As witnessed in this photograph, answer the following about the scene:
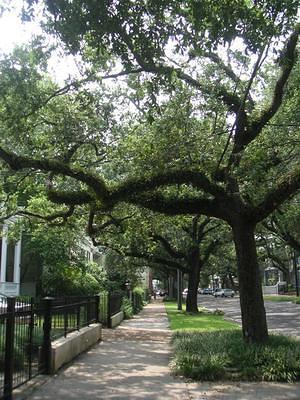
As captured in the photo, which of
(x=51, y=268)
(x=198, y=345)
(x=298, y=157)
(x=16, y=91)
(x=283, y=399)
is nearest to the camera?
(x=283, y=399)

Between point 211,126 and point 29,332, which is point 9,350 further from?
point 211,126

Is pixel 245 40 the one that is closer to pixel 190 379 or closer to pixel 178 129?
pixel 190 379

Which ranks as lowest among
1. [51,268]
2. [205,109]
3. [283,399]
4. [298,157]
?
[283,399]

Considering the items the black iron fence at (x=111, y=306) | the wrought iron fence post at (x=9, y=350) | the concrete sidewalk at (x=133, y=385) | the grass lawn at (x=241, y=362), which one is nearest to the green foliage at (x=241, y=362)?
the grass lawn at (x=241, y=362)

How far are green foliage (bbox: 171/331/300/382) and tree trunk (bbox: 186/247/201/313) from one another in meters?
21.5

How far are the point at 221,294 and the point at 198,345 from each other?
74.7 metres

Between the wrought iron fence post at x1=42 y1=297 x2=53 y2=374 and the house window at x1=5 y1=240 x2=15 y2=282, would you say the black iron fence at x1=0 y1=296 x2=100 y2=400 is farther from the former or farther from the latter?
the house window at x1=5 y1=240 x2=15 y2=282

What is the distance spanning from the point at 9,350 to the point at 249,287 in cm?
636

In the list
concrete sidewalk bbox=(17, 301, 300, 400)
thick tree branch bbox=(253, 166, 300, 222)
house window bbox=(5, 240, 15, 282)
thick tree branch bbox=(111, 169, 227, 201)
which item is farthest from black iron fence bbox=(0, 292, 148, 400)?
house window bbox=(5, 240, 15, 282)

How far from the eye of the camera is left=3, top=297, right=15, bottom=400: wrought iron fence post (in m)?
7.90

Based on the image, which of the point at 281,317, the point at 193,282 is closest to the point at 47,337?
the point at 281,317

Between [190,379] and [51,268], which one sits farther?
[51,268]

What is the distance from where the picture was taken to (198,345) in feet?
40.9

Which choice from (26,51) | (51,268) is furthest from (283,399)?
(51,268)
